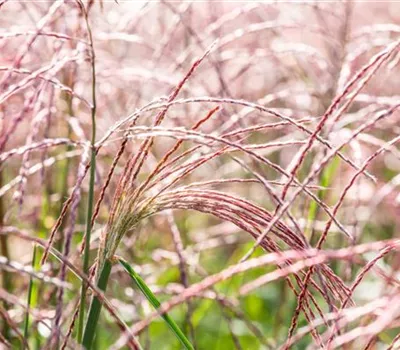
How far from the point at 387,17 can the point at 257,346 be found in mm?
2510

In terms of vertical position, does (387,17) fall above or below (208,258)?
above

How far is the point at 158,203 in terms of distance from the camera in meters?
1.17

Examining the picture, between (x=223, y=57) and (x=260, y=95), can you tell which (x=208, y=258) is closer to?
(x=260, y=95)

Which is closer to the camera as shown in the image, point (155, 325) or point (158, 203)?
point (158, 203)

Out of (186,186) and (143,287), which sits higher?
(186,186)

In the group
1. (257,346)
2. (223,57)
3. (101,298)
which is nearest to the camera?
(101,298)

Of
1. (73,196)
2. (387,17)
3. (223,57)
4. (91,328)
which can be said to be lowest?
(91,328)

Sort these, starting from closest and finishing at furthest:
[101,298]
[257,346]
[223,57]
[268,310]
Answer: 1. [101,298]
2. [223,57]
3. [257,346]
4. [268,310]

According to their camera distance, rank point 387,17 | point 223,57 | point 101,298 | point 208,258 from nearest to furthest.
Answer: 1. point 101,298
2. point 223,57
3. point 208,258
4. point 387,17

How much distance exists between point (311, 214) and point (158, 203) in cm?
91

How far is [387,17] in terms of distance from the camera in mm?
4820

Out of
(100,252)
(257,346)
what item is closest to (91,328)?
(100,252)

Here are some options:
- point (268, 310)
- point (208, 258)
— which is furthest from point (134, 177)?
point (208, 258)

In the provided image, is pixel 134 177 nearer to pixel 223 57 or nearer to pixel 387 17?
pixel 223 57
